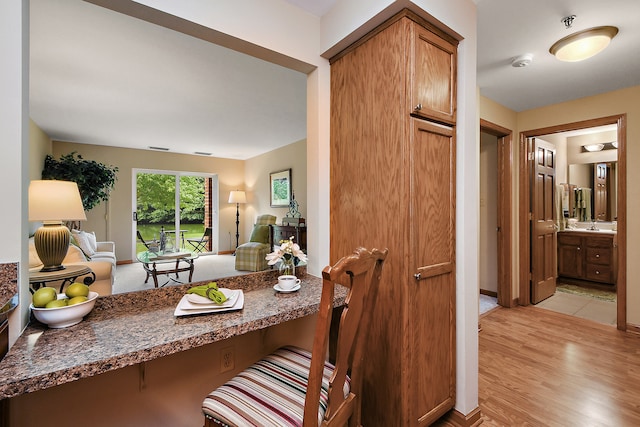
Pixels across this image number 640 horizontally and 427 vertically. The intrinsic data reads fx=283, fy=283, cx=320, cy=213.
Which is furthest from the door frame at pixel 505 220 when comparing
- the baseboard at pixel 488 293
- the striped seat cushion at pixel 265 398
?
the striped seat cushion at pixel 265 398

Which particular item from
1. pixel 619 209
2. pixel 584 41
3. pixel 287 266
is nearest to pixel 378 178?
pixel 287 266

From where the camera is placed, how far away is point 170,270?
6.86ft

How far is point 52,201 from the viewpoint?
1357mm

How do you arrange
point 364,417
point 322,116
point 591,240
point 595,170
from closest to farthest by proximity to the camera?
1. point 364,417
2. point 322,116
3. point 591,240
4. point 595,170

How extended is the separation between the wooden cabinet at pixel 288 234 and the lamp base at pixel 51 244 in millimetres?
2741

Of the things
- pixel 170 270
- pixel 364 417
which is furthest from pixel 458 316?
pixel 170 270

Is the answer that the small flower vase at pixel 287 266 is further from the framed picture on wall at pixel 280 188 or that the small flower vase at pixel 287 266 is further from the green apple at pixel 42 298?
the framed picture on wall at pixel 280 188

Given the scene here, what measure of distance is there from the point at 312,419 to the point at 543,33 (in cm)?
262

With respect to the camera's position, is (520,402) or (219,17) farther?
(520,402)

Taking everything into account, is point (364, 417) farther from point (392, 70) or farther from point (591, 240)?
point (591, 240)

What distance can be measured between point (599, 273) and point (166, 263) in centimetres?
564

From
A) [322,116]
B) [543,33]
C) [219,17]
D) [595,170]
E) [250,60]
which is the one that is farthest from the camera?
[595,170]

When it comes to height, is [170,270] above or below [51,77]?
below

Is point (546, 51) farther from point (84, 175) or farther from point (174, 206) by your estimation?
point (84, 175)
